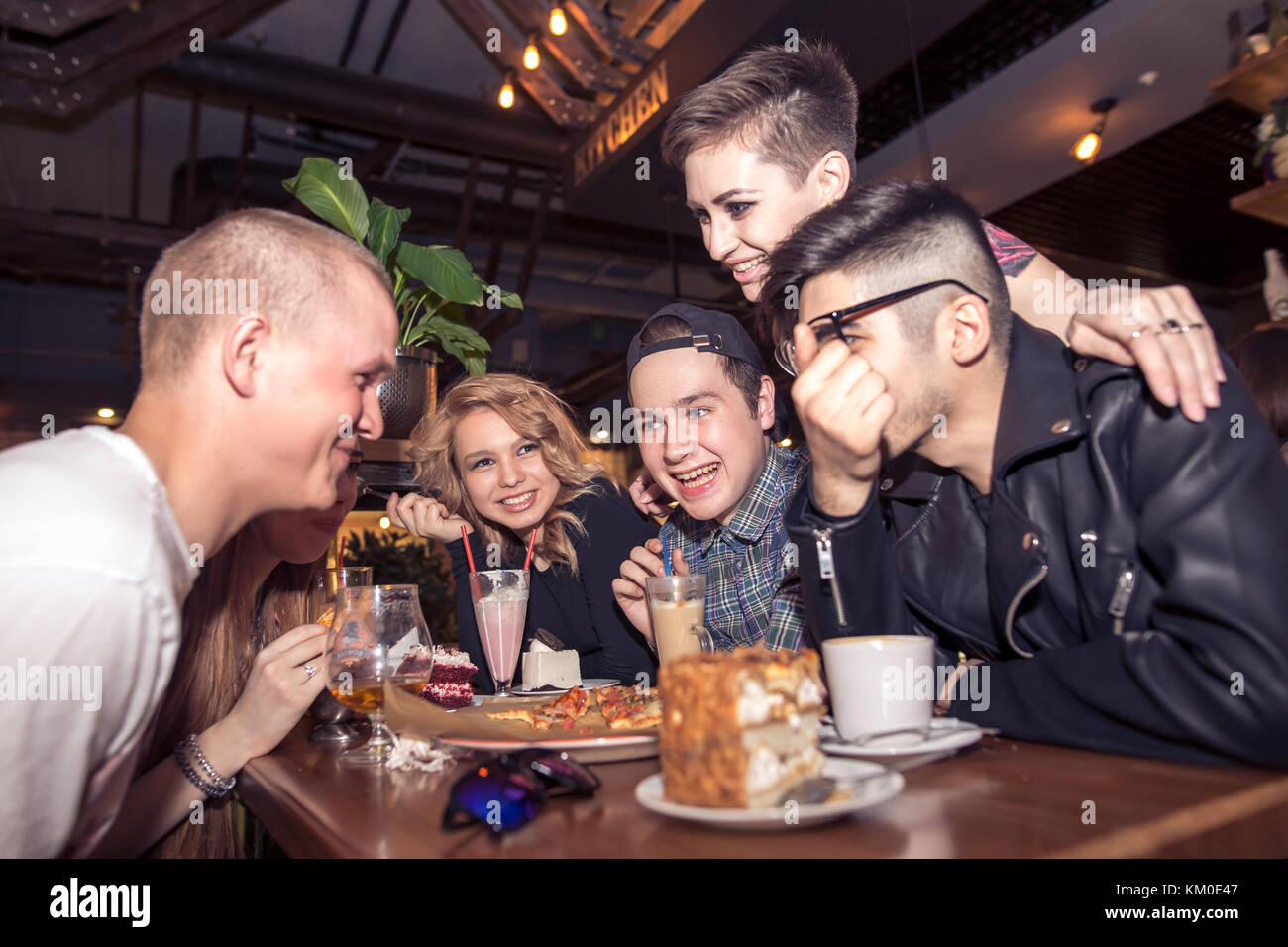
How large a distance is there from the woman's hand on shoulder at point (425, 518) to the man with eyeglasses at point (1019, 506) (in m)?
1.43

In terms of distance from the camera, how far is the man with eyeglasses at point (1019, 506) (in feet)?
3.37

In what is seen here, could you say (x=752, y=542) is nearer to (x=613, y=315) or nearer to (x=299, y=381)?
(x=299, y=381)

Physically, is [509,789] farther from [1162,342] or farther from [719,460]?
[719,460]

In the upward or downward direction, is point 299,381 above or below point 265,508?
above

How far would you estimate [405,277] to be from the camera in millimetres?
2689

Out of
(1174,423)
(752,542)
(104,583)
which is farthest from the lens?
(752,542)

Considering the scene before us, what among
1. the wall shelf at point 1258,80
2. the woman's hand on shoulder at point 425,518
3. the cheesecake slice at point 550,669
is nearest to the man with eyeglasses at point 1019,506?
the cheesecake slice at point 550,669

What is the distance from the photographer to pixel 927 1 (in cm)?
393

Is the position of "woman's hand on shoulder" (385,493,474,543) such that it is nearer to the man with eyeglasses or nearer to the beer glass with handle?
the beer glass with handle

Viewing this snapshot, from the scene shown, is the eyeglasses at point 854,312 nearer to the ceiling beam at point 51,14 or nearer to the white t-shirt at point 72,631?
the white t-shirt at point 72,631

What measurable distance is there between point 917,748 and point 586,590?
6.04 ft

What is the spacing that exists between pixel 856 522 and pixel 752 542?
2.84 feet
